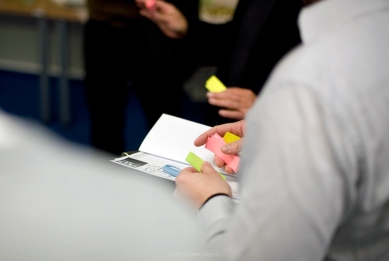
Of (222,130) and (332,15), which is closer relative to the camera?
(332,15)

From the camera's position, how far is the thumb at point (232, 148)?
865mm

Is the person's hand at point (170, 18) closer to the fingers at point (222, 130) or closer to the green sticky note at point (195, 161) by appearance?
the fingers at point (222, 130)

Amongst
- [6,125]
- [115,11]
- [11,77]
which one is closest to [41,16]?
[115,11]

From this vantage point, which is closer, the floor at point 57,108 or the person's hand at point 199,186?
the person's hand at point 199,186

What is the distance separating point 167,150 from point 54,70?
2.71 m

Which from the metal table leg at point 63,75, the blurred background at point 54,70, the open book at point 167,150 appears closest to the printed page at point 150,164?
the open book at point 167,150

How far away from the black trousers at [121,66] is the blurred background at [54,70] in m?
0.37

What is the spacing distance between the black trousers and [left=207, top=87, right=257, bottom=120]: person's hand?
2.29 ft

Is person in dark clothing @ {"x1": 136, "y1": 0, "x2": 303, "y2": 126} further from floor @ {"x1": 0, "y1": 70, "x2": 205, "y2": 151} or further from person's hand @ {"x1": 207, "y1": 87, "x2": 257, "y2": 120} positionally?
floor @ {"x1": 0, "y1": 70, "x2": 205, "y2": 151}

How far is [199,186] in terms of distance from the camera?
69cm

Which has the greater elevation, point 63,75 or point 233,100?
point 233,100

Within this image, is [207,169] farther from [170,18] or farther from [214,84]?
[170,18]

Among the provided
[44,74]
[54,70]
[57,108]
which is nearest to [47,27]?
[44,74]

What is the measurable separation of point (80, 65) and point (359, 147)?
310 centimetres
